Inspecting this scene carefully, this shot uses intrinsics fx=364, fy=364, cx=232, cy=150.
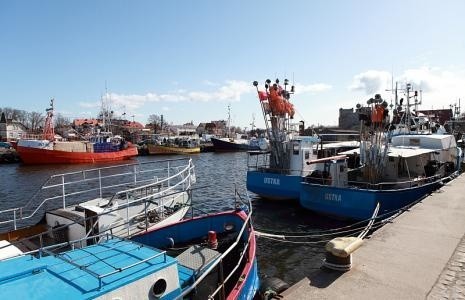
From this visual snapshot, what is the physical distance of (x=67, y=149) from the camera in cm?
5075

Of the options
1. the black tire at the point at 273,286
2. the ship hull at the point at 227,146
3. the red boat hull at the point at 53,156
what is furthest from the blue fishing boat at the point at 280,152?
the ship hull at the point at 227,146

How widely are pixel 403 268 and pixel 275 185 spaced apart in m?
12.0

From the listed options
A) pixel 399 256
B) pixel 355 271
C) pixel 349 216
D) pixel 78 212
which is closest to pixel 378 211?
pixel 349 216

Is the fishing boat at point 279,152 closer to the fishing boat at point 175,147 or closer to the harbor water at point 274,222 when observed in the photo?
the harbor water at point 274,222

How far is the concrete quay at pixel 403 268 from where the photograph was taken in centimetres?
670

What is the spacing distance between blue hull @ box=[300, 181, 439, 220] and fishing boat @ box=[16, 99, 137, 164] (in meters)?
40.8

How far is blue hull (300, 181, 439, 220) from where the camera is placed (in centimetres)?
1509

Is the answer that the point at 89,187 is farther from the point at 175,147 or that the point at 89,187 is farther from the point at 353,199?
the point at 175,147

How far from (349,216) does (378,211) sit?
4.36 feet

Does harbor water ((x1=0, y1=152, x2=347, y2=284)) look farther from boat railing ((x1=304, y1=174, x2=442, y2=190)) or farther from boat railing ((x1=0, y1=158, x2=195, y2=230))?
boat railing ((x1=304, y1=174, x2=442, y2=190))

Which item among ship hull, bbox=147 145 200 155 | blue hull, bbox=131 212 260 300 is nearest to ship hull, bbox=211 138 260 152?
ship hull, bbox=147 145 200 155

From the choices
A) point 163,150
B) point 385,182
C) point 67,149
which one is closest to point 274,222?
point 385,182

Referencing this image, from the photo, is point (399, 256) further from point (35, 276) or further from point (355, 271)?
point (35, 276)

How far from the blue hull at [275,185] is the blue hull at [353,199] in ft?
6.00
